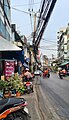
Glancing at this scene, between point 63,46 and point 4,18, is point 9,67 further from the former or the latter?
point 63,46

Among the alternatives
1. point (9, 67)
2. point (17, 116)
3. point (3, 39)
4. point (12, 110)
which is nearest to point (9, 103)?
point (12, 110)

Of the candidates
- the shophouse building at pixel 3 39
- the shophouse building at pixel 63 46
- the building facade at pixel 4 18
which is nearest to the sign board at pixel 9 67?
the shophouse building at pixel 3 39

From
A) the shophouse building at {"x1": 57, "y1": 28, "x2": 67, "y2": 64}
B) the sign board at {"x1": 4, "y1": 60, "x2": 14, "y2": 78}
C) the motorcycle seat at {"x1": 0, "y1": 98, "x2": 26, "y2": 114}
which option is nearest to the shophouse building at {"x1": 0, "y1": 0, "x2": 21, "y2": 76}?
the sign board at {"x1": 4, "y1": 60, "x2": 14, "y2": 78}

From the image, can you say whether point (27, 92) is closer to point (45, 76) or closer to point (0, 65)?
point (0, 65)

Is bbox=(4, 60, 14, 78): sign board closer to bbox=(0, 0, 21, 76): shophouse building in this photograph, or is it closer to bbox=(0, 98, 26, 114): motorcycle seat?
bbox=(0, 0, 21, 76): shophouse building

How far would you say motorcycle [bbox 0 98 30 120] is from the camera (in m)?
7.49

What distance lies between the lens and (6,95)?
56.1 ft

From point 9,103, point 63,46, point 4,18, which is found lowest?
point 9,103

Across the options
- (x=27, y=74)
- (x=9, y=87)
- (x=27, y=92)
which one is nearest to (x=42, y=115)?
(x=9, y=87)

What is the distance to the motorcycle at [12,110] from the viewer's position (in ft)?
24.6

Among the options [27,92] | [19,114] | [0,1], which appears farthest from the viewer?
[0,1]

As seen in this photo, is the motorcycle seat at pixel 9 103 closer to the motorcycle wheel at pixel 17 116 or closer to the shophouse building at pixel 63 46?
the motorcycle wheel at pixel 17 116

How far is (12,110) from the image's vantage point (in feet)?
25.2

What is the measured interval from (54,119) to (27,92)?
383 inches
